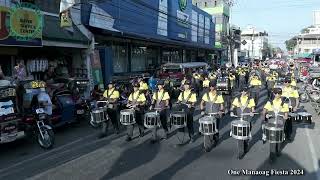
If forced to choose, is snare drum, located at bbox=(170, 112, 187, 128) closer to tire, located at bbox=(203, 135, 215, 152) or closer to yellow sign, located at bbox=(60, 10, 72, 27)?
tire, located at bbox=(203, 135, 215, 152)

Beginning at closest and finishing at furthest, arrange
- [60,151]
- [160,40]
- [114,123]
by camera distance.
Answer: [60,151], [114,123], [160,40]

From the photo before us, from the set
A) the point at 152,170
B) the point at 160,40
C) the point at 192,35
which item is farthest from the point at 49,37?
the point at 192,35

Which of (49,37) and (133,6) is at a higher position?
(133,6)

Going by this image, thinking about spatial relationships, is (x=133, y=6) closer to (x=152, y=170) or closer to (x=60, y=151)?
(x=60, y=151)

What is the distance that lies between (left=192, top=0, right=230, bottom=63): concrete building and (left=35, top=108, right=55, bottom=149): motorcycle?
212 feet

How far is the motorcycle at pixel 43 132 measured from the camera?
1263 centimetres

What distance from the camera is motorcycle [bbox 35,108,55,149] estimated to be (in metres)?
12.6

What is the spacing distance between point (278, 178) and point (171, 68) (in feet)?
72.8

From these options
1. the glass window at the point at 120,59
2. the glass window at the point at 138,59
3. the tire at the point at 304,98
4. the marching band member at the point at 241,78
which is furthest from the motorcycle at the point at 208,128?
the glass window at the point at 138,59

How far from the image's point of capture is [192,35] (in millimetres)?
55125

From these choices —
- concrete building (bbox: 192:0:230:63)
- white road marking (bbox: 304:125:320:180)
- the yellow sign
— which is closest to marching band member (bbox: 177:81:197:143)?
white road marking (bbox: 304:125:320:180)

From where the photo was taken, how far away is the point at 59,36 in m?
21.9

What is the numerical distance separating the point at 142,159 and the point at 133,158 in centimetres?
27

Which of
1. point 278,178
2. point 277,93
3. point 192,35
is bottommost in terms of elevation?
point 278,178
